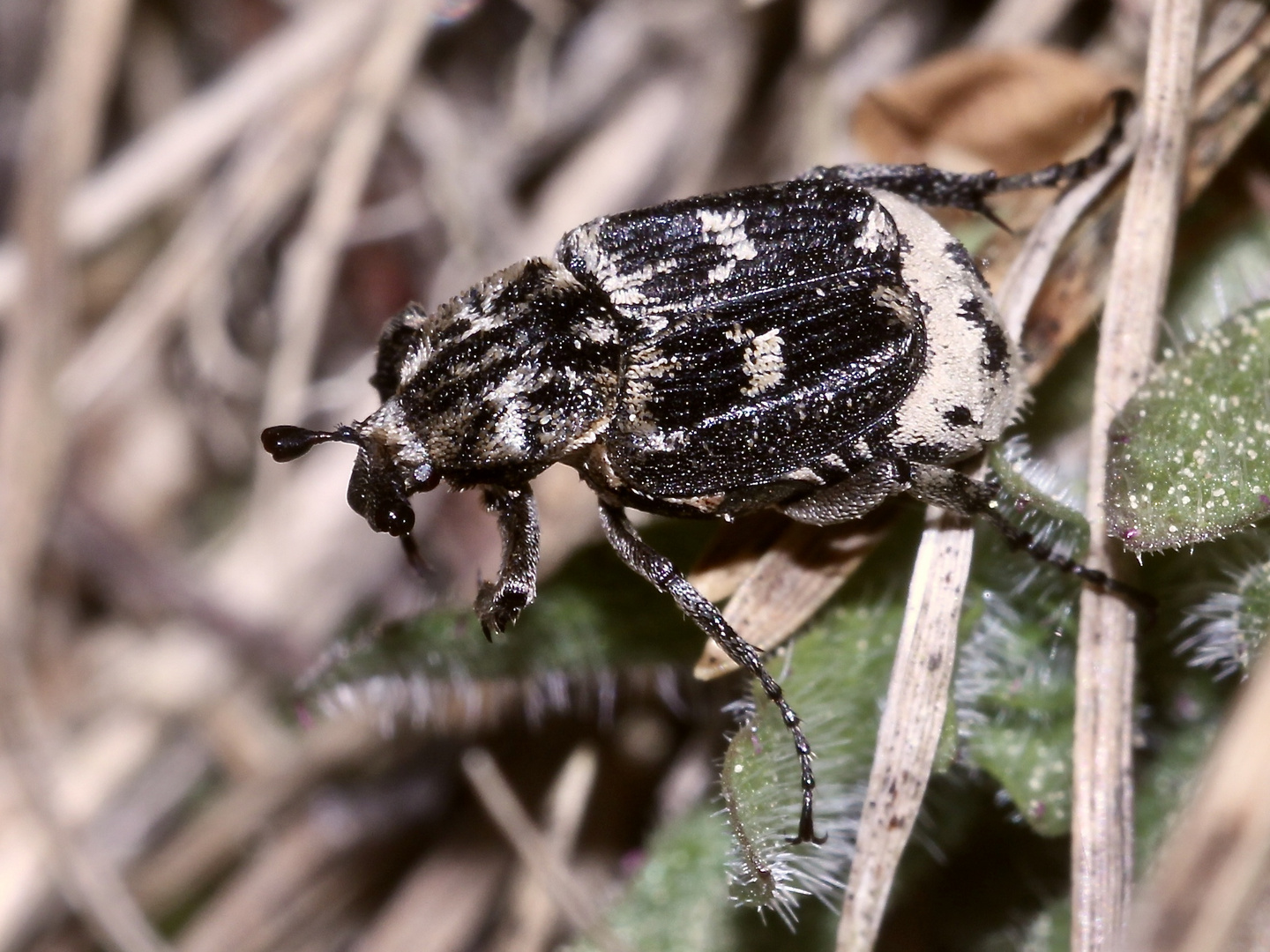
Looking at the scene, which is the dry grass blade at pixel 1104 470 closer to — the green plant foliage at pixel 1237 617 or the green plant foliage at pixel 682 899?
the green plant foliage at pixel 1237 617

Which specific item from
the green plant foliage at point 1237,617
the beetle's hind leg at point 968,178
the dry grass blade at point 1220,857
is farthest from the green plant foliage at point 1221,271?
the dry grass blade at point 1220,857

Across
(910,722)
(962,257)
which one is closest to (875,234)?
(962,257)

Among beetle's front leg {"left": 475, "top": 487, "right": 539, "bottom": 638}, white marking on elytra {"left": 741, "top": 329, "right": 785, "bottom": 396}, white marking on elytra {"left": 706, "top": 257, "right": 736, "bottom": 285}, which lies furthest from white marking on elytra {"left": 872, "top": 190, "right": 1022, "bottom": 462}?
beetle's front leg {"left": 475, "top": 487, "right": 539, "bottom": 638}

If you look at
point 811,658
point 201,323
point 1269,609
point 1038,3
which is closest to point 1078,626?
point 1269,609

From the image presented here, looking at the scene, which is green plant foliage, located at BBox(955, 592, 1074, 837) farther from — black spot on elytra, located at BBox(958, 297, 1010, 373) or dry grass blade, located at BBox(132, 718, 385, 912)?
dry grass blade, located at BBox(132, 718, 385, 912)

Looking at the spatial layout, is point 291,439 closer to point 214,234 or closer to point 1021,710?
point 214,234

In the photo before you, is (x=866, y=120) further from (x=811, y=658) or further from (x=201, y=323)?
(x=201, y=323)
